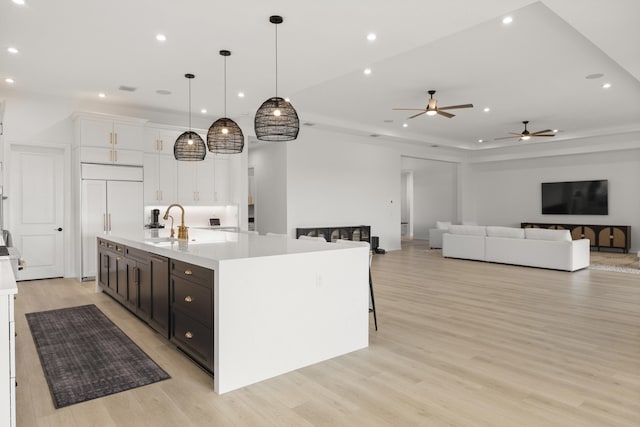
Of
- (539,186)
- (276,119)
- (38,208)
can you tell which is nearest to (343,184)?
(38,208)

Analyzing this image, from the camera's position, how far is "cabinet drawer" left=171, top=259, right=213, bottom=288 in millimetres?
2846

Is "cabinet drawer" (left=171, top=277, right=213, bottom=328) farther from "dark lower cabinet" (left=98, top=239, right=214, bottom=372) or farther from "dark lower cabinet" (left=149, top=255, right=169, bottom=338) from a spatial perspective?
"dark lower cabinet" (left=149, top=255, right=169, bottom=338)

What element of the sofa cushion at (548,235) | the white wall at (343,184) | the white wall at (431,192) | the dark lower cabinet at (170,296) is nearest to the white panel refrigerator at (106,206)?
the dark lower cabinet at (170,296)

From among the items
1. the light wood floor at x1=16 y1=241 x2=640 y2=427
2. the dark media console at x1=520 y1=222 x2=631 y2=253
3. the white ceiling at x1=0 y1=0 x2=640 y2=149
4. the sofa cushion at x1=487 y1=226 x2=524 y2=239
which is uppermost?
the white ceiling at x1=0 y1=0 x2=640 y2=149

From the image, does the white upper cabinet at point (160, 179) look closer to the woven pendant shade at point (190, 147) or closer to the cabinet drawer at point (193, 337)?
the woven pendant shade at point (190, 147)

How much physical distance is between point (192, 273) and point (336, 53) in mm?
3155

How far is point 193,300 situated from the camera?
3.08 m

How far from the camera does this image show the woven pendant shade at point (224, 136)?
4.55 m

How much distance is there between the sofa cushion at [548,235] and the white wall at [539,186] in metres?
4.87

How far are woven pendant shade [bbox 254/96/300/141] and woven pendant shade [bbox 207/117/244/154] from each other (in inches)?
A: 31.6

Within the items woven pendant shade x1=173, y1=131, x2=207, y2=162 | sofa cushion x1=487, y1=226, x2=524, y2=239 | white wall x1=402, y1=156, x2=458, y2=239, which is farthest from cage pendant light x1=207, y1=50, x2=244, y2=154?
white wall x1=402, y1=156, x2=458, y2=239

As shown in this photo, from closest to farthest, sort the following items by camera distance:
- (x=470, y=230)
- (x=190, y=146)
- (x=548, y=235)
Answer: (x=190, y=146) → (x=548, y=235) → (x=470, y=230)

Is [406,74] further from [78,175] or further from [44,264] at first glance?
[44,264]

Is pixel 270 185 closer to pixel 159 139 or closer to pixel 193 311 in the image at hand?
pixel 159 139
